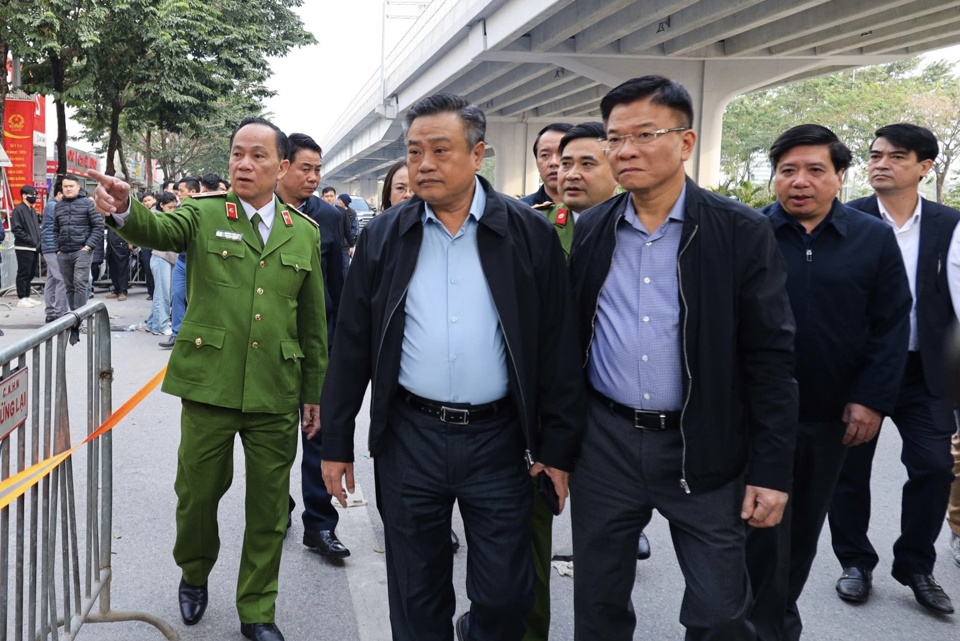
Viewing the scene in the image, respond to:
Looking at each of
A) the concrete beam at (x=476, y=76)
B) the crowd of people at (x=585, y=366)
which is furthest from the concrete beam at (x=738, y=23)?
the crowd of people at (x=585, y=366)

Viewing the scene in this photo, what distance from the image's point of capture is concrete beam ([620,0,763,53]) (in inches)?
690

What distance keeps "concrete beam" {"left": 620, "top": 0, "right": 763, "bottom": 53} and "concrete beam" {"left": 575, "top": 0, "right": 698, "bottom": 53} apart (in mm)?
166

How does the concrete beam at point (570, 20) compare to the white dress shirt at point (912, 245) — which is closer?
the white dress shirt at point (912, 245)

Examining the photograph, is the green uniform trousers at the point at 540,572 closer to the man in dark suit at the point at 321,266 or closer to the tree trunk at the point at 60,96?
the man in dark suit at the point at 321,266

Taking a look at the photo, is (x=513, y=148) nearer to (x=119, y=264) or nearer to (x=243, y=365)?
(x=119, y=264)

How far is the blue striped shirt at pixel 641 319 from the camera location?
2.61m

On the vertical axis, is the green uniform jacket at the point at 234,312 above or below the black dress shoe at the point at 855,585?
above

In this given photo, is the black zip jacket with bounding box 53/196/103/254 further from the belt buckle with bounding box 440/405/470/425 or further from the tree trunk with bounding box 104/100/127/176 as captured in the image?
the tree trunk with bounding box 104/100/127/176

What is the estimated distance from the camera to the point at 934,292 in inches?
155

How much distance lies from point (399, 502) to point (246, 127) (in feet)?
5.45

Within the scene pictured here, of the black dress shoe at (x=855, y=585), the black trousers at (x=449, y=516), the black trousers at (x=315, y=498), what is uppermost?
the black trousers at (x=449, y=516)

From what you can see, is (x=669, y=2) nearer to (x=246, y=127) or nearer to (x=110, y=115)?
(x=110, y=115)

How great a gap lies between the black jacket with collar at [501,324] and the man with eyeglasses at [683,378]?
0.13 meters

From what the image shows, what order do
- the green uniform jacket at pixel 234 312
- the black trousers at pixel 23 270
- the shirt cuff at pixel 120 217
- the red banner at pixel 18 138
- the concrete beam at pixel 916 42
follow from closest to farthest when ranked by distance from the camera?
the shirt cuff at pixel 120 217
the green uniform jacket at pixel 234 312
the black trousers at pixel 23 270
the red banner at pixel 18 138
the concrete beam at pixel 916 42
